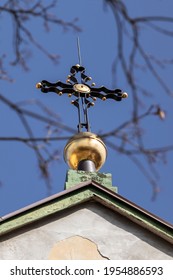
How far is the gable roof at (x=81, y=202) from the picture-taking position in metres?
9.13

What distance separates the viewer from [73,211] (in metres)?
9.47

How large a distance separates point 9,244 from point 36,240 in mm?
307

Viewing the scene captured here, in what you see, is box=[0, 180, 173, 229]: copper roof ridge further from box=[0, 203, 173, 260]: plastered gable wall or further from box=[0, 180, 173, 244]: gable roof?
box=[0, 203, 173, 260]: plastered gable wall

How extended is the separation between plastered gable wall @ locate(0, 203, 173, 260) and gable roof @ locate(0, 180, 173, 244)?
0.07 metres

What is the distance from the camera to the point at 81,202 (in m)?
9.59

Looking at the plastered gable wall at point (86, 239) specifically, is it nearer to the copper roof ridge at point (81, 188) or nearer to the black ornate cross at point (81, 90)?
the copper roof ridge at point (81, 188)

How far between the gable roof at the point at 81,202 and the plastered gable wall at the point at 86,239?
0.22 feet

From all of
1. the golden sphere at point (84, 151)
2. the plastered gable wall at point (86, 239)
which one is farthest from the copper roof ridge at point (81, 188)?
the golden sphere at point (84, 151)

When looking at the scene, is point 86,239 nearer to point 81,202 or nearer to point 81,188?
point 81,202

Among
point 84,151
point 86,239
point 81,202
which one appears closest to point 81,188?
point 81,202

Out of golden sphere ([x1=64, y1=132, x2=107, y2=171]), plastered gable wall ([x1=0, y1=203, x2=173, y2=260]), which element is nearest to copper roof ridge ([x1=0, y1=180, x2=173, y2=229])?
plastered gable wall ([x1=0, y1=203, x2=173, y2=260])

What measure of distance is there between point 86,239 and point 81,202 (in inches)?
27.0

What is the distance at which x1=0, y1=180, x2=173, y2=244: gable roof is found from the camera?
30.0ft
